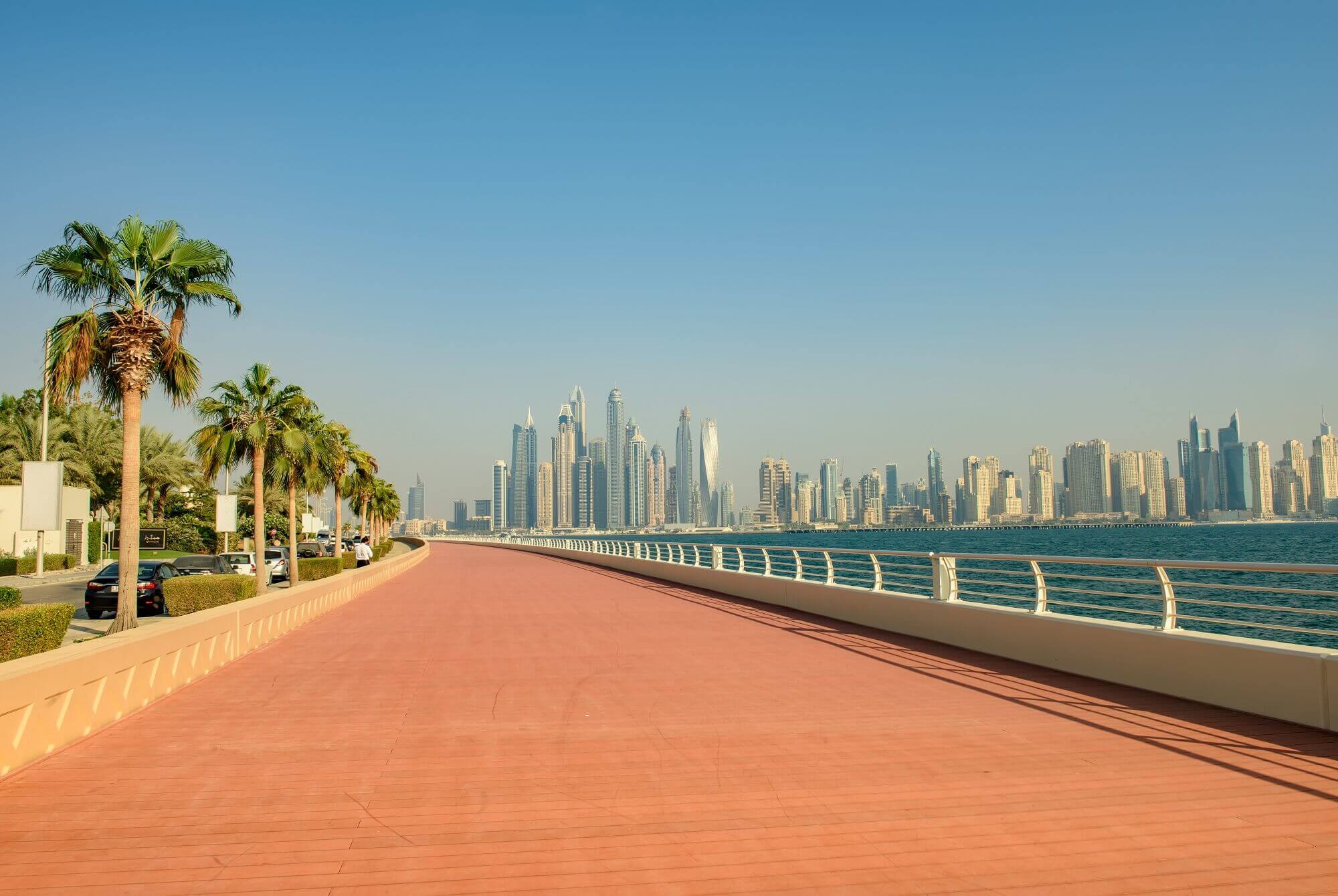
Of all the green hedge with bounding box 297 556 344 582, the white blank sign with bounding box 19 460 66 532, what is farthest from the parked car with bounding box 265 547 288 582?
the white blank sign with bounding box 19 460 66 532

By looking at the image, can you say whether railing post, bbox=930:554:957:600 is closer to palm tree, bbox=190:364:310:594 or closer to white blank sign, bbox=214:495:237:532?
palm tree, bbox=190:364:310:594

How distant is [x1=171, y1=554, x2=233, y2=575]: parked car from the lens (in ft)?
97.2

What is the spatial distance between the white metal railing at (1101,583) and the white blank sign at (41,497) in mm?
16595

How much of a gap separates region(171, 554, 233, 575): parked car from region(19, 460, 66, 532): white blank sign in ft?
18.3

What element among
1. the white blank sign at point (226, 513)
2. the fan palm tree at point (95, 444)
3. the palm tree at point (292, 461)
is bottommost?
the white blank sign at point (226, 513)

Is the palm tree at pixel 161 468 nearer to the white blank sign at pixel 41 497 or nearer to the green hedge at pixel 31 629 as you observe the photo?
the white blank sign at pixel 41 497

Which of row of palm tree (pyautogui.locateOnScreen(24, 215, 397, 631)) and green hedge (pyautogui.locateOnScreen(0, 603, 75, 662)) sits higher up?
row of palm tree (pyautogui.locateOnScreen(24, 215, 397, 631))

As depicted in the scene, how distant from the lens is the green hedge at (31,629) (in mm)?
11508

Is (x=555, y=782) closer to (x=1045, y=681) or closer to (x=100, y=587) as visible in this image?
(x=1045, y=681)

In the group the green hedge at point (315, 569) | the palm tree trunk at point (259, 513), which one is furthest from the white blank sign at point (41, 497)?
the green hedge at point (315, 569)

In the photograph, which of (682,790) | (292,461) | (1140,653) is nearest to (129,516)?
(682,790)

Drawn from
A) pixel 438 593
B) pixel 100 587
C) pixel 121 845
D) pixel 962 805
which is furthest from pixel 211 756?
pixel 438 593

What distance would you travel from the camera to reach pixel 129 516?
54.7 ft

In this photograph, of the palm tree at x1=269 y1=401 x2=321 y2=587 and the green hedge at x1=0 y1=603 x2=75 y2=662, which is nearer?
the green hedge at x1=0 y1=603 x2=75 y2=662
